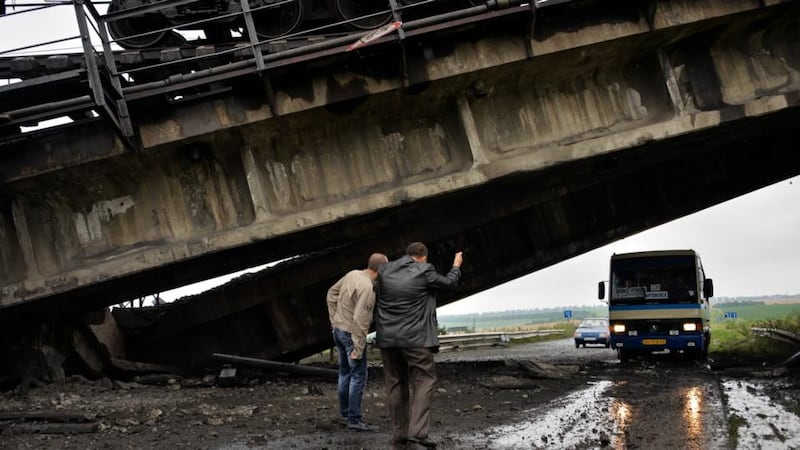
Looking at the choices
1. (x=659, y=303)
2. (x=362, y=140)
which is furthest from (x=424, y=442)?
(x=659, y=303)

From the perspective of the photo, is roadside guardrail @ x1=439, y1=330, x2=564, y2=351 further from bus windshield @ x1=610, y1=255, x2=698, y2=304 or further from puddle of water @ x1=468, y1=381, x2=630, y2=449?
puddle of water @ x1=468, y1=381, x2=630, y2=449

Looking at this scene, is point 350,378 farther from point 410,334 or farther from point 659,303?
point 659,303

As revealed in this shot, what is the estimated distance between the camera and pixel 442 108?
Answer: 27.4ft

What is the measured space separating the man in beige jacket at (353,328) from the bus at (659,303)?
956 cm

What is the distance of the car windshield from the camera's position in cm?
2497

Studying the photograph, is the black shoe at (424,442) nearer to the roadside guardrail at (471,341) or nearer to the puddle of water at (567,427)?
the puddle of water at (567,427)

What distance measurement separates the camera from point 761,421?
21.4 feet

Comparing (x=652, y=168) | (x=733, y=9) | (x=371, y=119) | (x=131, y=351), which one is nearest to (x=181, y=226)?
(x=371, y=119)

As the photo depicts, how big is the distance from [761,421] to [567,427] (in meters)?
1.89

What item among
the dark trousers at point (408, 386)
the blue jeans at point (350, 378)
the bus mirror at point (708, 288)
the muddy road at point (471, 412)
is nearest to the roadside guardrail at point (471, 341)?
the bus mirror at point (708, 288)

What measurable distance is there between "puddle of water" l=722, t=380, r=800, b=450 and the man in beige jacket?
10.5 feet

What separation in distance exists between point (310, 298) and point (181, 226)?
404 cm

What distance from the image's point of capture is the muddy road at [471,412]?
5.83 meters

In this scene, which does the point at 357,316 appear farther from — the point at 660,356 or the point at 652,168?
the point at 660,356
